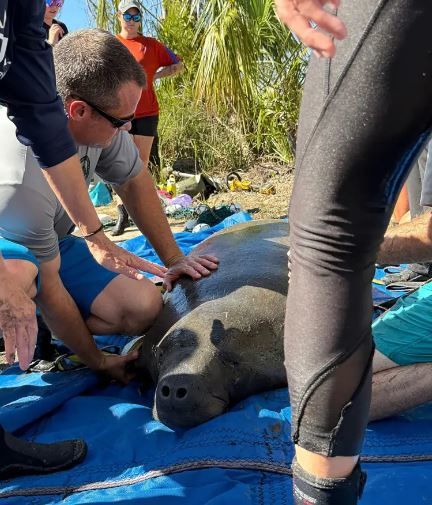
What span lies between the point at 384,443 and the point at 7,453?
1.32 meters

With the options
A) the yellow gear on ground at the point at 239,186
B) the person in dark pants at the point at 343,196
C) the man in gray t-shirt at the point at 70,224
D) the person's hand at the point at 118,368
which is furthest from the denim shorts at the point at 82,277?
the yellow gear on ground at the point at 239,186

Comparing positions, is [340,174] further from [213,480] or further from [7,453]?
[7,453]

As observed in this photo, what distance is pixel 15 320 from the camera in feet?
6.37

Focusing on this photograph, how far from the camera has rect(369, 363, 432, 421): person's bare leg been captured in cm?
A: 231

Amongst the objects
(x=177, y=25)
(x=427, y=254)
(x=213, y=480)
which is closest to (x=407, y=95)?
(x=427, y=254)

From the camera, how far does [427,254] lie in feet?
6.75

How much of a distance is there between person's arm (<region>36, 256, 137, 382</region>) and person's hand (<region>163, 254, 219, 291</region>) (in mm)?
552

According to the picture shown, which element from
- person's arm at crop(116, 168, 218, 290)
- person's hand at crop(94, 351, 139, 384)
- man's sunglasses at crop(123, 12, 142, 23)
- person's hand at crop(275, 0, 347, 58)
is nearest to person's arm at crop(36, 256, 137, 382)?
person's hand at crop(94, 351, 139, 384)

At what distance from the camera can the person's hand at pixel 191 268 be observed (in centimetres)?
344

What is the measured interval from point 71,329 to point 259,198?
5.65 meters

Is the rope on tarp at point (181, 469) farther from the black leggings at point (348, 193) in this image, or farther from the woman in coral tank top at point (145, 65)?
the woman in coral tank top at point (145, 65)

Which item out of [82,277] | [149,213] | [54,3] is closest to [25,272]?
[82,277]

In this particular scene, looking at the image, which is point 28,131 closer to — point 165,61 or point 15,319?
point 15,319

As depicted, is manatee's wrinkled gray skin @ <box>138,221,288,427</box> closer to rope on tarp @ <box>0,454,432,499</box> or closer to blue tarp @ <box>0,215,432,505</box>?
blue tarp @ <box>0,215,432,505</box>
